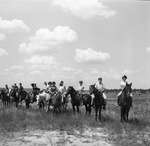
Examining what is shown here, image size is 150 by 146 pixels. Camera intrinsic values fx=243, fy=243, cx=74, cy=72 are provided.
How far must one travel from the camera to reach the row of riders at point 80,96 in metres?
15.1

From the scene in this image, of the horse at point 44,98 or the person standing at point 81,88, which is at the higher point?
the person standing at point 81,88

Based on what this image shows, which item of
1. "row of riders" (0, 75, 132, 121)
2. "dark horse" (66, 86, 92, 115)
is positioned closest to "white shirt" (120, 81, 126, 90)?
"row of riders" (0, 75, 132, 121)

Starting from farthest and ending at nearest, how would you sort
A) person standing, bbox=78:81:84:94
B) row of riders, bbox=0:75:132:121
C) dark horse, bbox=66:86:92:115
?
person standing, bbox=78:81:84:94 → dark horse, bbox=66:86:92:115 → row of riders, bbox=0:75:132:121

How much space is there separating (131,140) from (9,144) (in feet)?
17.2

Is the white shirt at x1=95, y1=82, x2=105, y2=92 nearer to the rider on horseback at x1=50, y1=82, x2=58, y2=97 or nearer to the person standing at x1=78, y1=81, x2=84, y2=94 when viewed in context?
the person standing at x1=78, y1=81, x2=84, y2=94

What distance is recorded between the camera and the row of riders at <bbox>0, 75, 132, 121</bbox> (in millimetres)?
15125

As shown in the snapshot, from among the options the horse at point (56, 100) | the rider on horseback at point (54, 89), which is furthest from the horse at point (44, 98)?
the horse at point (56, 100)

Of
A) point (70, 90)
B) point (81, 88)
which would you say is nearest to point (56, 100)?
point (70, 90)

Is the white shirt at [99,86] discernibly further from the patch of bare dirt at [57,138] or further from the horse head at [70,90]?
the patch of bare dirt at [57,138]

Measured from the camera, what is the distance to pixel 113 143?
33.5 ft

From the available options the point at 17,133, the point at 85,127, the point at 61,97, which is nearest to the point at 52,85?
the point at 61,97

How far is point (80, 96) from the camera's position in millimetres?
18859

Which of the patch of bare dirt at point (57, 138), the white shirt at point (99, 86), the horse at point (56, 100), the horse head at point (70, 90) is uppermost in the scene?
the white shirt at point (99, 86)

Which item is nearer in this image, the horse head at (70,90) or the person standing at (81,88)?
the horse head at (70,90)
